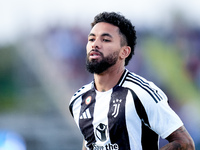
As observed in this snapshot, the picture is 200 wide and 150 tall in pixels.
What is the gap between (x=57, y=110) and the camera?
9.77 meters

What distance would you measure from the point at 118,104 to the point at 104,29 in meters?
0.66

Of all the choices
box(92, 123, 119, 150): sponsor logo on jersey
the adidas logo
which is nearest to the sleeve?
box(92, 123, 119, 150): sponsor logo on jersey

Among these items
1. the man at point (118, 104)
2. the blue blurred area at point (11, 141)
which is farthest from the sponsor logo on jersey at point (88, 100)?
the blue blurred area at point (11, 141)

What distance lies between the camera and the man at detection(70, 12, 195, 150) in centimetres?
278

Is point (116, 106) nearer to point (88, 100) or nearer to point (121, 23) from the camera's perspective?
point (88, 100)

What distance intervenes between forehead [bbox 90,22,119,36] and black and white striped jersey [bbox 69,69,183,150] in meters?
0.37

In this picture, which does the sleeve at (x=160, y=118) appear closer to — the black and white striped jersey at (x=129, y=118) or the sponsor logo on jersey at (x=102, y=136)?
the black and white striped jersey at (x=129, y=118)

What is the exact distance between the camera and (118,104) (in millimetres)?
2986

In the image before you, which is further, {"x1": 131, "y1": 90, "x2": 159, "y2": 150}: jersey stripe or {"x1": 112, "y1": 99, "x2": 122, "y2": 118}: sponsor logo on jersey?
A: {"x1": 112, "y1": 99, "x2": 122, "y2": 118}: sponsor logo on jersey

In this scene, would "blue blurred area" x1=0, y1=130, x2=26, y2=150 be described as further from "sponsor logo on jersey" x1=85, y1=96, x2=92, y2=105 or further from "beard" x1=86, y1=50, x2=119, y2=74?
"beard" x1=86, y1=50, x2=119, y2=74

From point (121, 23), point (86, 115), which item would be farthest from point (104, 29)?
point (86, 115)

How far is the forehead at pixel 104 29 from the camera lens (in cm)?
319

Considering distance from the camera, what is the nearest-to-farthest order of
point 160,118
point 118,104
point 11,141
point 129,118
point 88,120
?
point 160,118
point 129,118
point 118,104
point 88,120
point 11,141

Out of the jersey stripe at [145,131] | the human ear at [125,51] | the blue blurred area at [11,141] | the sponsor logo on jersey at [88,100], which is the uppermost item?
the blue blurred area at [11,141]
